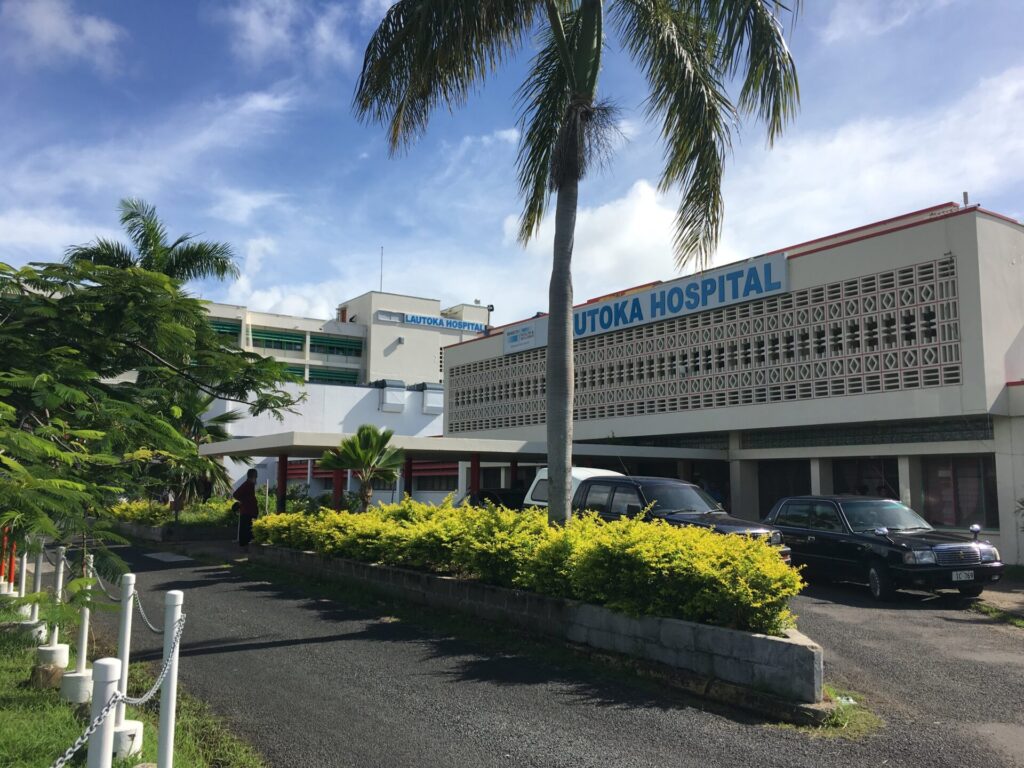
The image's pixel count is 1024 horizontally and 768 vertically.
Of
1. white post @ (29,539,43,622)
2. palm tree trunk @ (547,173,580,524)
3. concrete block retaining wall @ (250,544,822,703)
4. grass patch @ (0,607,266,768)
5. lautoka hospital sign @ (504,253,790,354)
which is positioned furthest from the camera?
lautoka hospital sign @ (504,253,790,354)

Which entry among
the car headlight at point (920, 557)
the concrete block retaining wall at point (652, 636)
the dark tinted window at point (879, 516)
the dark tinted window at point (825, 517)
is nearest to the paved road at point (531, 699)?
the concrete block retaining wall at point (652, 636)

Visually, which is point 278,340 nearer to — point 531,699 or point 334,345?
point 334,345

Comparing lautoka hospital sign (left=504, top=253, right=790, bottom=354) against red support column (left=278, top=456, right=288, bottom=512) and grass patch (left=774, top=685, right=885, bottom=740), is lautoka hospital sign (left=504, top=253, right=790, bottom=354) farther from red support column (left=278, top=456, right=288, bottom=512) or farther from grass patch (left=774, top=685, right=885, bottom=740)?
grass patch (left=774, top=685, right=885, bottom=740)

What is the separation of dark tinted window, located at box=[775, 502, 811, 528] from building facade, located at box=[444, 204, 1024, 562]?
23.2 ft

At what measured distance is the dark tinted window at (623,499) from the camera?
46.0 feet

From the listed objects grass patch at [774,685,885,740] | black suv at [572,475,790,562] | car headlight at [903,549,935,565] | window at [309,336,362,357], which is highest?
window at [309,336,362,357]

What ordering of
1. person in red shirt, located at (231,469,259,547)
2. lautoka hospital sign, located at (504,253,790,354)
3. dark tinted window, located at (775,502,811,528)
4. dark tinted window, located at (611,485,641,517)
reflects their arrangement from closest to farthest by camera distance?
dark tinted window, located at (611,485,641,517) < dark tinted window, located at (775,502,811,528) < person in red shirt, located at (231,469,259,547) < lautoka hospital sign, located at (504,253,790,354)

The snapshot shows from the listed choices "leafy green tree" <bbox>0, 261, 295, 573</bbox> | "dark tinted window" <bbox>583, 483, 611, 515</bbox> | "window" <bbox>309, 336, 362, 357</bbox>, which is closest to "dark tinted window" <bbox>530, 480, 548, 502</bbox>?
"dark tinted window" <bbox>583, 483, 611, 515</bbox>

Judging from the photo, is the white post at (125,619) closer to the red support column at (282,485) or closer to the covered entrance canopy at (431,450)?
the covered entrance canopy at (431,450)

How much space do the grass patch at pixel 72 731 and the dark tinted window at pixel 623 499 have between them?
8317mm

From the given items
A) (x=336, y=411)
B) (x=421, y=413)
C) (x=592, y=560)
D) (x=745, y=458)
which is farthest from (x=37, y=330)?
(x=421, y=413)

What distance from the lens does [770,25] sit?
10.7 meters

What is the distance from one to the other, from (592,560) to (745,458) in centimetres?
1837

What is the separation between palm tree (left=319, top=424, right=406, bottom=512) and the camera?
15883 millimetres
